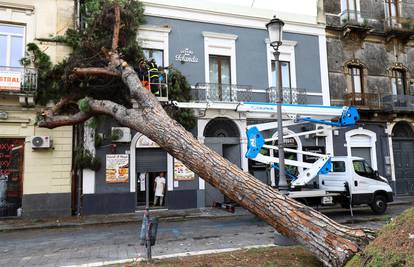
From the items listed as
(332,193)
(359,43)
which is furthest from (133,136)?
(359,43)

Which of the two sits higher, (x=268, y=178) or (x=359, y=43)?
(x=359, y=43)

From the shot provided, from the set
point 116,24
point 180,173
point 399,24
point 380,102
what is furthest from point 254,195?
point 399,24

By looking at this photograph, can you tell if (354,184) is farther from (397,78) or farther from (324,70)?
(397,78)

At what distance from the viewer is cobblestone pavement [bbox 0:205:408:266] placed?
23.5 ft

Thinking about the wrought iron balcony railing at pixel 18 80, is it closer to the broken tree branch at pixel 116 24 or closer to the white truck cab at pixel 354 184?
the broken tree branch at pixel 116 24

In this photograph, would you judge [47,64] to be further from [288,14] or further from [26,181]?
[288,14]

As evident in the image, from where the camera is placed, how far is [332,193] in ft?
38.1

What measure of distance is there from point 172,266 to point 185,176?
924 centimetres

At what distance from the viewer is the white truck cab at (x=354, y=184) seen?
11.9m

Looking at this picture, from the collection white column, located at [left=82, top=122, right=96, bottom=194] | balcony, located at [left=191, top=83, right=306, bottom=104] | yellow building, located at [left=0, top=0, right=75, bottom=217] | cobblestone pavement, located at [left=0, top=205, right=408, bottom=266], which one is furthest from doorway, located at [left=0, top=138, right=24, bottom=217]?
balcony, located at [left=191, top=83, right=306, bottom=104]

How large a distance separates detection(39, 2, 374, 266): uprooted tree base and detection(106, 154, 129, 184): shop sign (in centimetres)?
526

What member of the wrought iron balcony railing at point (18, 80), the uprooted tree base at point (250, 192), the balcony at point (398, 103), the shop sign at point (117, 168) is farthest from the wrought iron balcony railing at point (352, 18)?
the wrought iron balcony railing at point (18, 80)

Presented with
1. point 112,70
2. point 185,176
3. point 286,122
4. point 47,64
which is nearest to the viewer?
point 112,70

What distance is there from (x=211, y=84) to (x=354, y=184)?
7.49 m
